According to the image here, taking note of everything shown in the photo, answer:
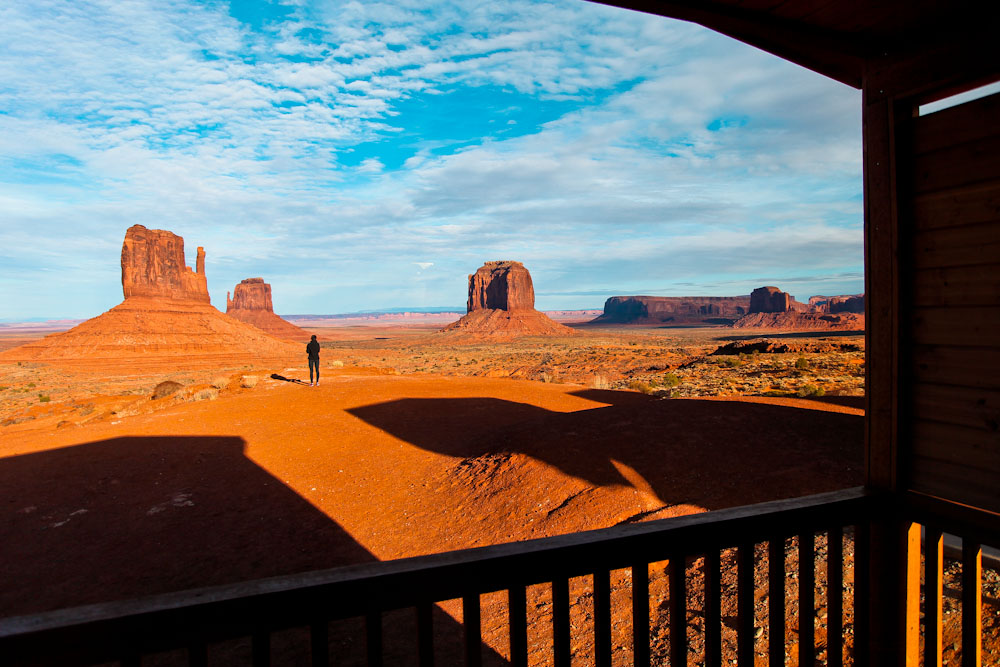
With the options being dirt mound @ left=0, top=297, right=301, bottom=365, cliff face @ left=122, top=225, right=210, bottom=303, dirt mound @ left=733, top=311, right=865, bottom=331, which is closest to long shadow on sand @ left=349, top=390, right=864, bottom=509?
dirt mound @ left=0, top=297, right=301, bottom=365

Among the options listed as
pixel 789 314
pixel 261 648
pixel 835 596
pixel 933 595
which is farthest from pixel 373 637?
pixel 789 314

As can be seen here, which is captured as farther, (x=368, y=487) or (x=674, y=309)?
(x=674, y=309)

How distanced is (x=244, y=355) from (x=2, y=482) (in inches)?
2042

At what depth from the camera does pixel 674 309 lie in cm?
17775

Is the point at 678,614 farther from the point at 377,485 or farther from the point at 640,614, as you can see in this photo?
the point at 377,485

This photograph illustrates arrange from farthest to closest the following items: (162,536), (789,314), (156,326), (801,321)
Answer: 1. (789,314)
2. (801,321)
3. (156,326)
4. (162,536)

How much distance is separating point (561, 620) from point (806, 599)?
1092mm

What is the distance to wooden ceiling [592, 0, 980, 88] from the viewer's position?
6.81 ft

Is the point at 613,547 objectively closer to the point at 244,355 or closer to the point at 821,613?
the point at 821,613

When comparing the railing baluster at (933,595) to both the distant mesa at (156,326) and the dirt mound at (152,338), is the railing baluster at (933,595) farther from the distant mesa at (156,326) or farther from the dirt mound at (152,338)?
the dirt mound at (152,338)

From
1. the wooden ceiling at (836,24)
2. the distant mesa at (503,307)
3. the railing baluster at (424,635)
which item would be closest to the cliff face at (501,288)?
the distant mesa at (503,307)

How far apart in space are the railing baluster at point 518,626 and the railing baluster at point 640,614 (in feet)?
1.23

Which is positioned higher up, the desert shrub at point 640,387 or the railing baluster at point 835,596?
the railing baluster at point 835,596

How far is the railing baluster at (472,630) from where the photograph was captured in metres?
1.65
